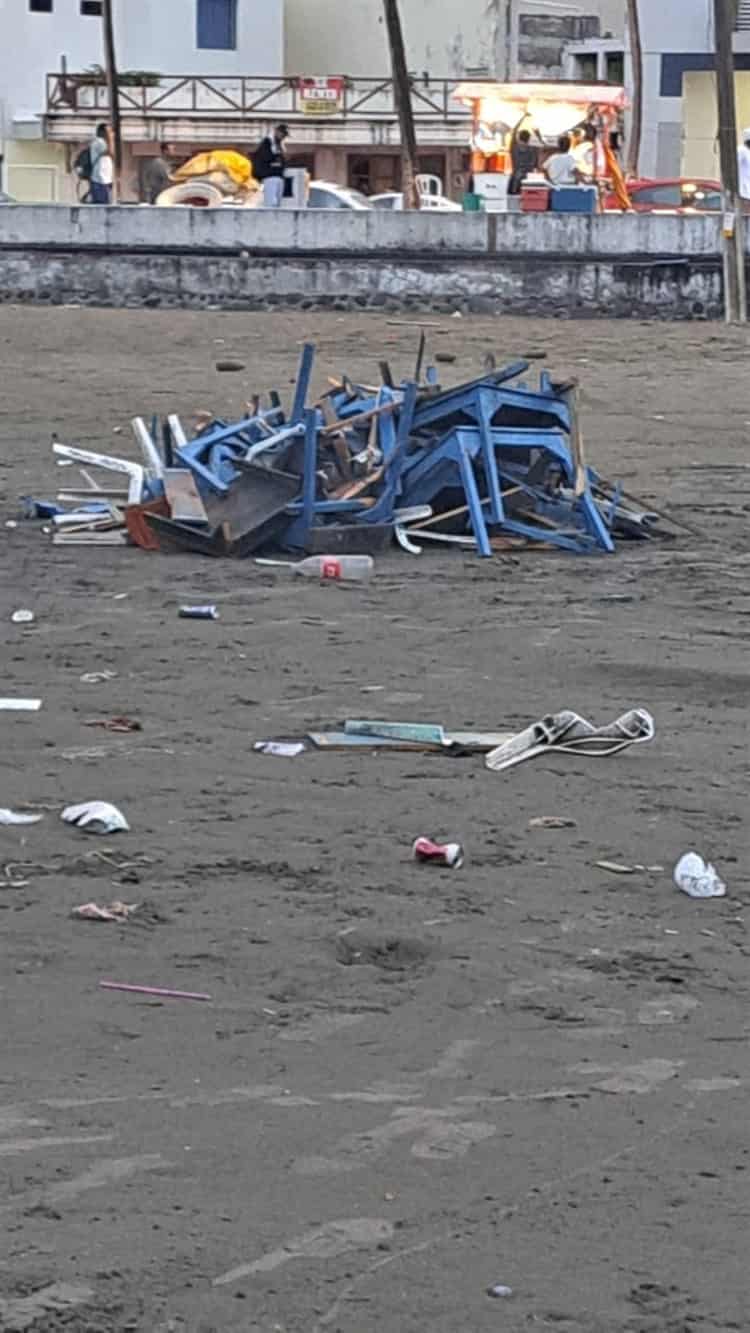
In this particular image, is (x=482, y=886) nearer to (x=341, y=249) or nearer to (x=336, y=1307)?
(x=336, y=1307)

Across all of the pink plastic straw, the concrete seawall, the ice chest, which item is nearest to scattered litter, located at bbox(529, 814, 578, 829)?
the pink plastic straw

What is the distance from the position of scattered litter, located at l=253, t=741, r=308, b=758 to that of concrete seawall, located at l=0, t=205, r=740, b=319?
901 inches

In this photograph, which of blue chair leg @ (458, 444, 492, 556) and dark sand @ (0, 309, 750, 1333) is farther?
blue chair leg @ (458, 444, 492, 556)

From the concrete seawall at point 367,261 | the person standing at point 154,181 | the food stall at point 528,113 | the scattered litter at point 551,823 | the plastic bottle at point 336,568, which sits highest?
the food stall at point 528,113

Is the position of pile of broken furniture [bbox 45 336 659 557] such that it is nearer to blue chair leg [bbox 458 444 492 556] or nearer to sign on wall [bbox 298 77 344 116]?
blue chair leg [bbox 458 444 492 556]

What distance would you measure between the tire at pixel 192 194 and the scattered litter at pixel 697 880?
143 feet

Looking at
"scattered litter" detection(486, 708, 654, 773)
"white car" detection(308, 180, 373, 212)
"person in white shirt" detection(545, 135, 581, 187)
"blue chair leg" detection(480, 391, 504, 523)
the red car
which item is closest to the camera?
"scattered litter" detection(486, 708, 654, 773)

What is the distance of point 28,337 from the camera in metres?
27.4

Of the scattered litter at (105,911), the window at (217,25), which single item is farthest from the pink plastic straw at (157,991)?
the window at (217,25)

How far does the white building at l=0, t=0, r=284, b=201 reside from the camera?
59531 millimetres

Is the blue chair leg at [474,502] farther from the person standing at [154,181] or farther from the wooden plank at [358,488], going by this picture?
the person standing at [154,181]

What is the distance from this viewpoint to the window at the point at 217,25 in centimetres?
6288

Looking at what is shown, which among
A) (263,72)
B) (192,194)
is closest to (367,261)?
(192,194)

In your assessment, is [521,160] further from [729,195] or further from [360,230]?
[360,230]
